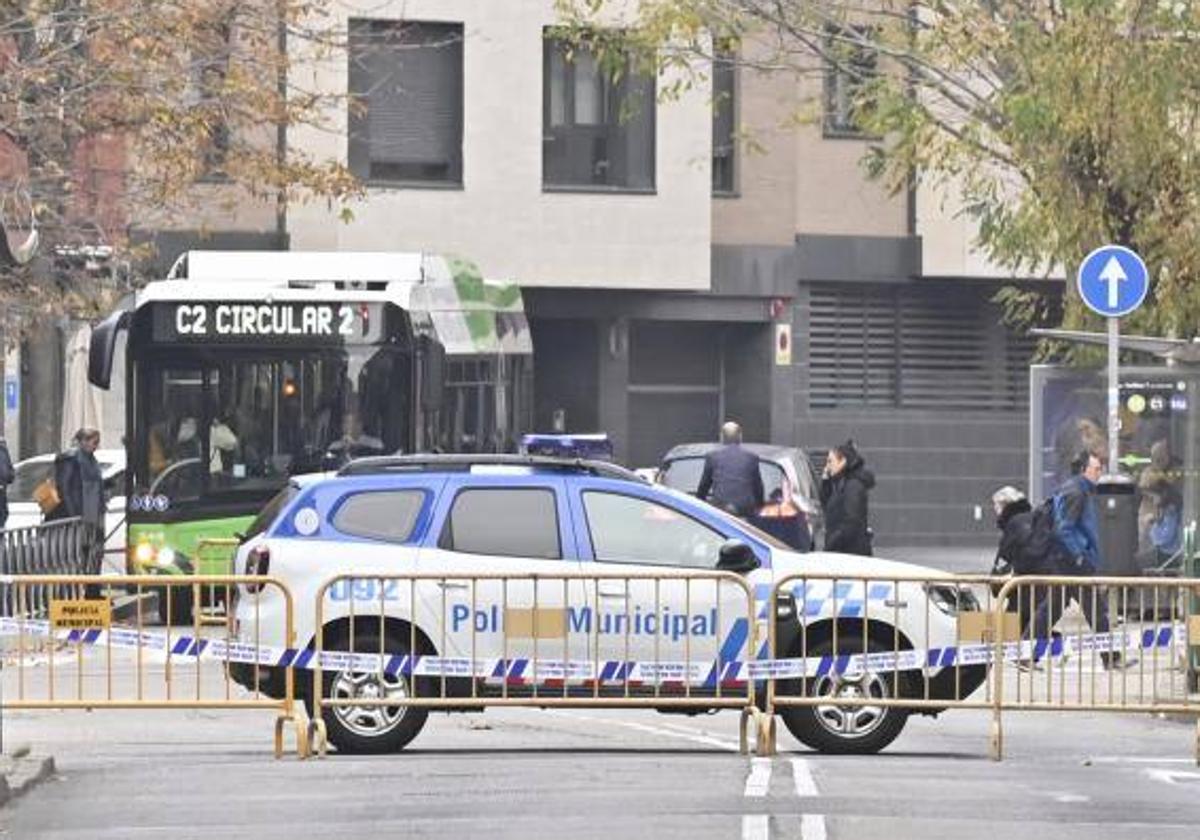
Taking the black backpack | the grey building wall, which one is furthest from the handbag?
the grey building wall

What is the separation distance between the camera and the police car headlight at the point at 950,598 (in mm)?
A: 16250

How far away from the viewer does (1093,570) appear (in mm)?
23109

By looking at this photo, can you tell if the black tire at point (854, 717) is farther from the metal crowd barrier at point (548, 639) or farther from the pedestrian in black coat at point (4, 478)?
the pedestrian in black coat at point (4, 478)

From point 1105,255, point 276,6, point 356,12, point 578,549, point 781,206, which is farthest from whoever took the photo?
point 781,206

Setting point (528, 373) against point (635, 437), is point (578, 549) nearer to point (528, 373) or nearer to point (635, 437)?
point (528, 373)

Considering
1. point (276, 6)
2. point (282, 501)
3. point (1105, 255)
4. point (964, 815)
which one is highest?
point (276, 6)

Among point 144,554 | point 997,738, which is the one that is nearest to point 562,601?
point 997,738

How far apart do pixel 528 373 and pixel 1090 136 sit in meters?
8.68

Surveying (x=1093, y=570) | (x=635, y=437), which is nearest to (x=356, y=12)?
(x=635, y=437)

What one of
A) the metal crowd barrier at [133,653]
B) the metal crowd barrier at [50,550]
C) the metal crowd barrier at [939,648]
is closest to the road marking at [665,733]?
the metal crowd barrier at [939,648]

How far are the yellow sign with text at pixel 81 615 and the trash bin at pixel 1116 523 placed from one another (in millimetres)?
9529

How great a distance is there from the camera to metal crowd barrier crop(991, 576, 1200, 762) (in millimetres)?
16297

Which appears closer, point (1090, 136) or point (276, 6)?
point (1090, 136)

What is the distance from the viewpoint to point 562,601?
16.0m
